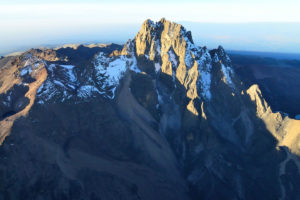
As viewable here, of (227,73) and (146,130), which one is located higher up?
(227,73)

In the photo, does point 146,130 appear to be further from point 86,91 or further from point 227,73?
point 227,73

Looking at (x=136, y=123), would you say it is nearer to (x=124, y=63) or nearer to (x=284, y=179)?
(x=124, y=63)

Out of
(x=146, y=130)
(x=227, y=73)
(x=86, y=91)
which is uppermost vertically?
(x=227, y=73)

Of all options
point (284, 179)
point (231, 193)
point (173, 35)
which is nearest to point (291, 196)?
point (284, 179)

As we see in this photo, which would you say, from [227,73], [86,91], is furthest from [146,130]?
[227,73]

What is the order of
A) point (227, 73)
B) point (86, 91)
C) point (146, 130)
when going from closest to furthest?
point (146, 130) < point (86, 91) < point (227, 73)

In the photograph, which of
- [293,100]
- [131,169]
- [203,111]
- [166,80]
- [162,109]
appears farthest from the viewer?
[293,100]

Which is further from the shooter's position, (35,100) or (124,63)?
(124,63)

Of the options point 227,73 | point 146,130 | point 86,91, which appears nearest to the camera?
point 146,130
